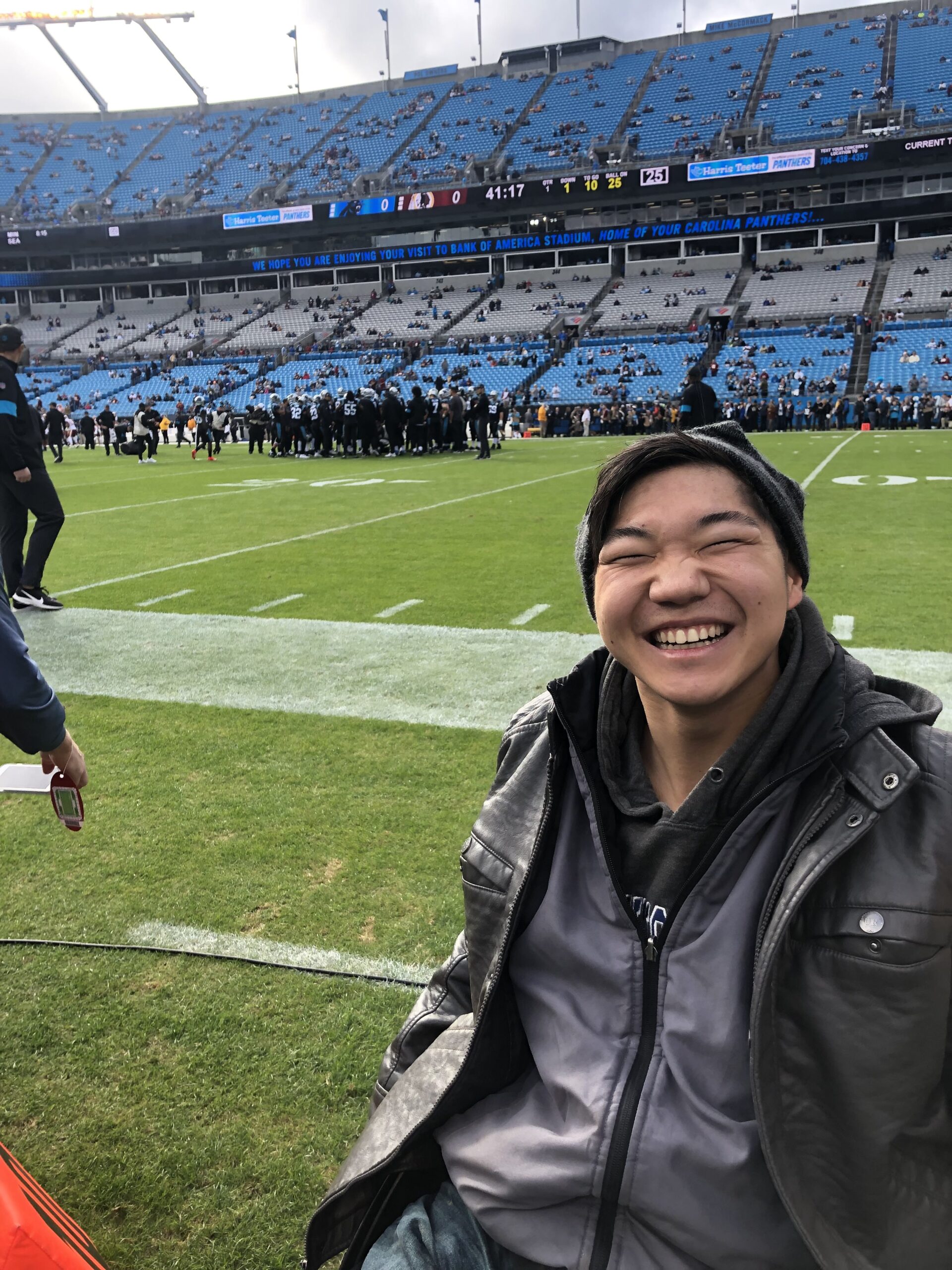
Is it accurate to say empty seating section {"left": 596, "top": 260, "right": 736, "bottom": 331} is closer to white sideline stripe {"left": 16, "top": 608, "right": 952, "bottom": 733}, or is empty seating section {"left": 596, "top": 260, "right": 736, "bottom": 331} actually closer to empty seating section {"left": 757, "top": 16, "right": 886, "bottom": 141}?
empty seating section {"left": 757, "top": 16, "right": 886, "bottom": 141}

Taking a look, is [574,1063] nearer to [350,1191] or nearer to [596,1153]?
[596,1153]

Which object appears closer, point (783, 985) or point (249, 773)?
point (783, 985)

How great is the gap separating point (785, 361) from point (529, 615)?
126 ft

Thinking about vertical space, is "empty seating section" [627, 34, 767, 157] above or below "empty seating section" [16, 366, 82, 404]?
above

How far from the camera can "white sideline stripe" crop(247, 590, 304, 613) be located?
738 centimetres

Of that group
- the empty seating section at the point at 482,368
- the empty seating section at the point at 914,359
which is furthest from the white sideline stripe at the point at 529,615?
the empty seating section at the point at 482,368

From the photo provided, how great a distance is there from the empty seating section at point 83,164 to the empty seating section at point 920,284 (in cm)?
5361

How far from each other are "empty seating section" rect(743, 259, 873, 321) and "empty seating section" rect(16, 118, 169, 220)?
4734 cm

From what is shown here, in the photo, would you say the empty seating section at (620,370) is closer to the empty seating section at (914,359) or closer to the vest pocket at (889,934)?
the empty seating section at (914,359)

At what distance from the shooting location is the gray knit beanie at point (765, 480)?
1.47 metres

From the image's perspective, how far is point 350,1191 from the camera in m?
1.60

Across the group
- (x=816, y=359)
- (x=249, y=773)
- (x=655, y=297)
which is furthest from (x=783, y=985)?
(x=655, y=297)

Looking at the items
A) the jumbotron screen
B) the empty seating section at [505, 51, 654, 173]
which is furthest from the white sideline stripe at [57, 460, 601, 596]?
the empty seating section at [505, 51, 654, 173]

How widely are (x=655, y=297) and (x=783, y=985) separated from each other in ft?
178
